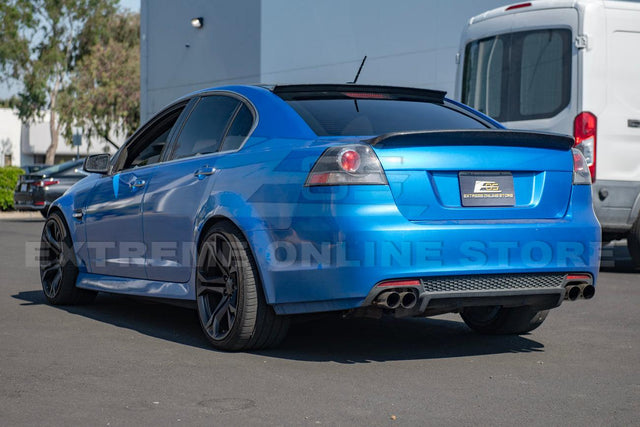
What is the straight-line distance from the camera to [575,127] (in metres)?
10.2

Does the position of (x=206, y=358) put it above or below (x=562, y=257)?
below

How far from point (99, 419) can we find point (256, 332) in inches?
61.6

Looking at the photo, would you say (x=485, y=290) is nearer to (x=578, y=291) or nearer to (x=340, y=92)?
(x=578, y=291)

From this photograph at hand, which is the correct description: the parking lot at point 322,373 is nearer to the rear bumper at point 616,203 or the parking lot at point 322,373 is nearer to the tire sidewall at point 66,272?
the tire sidewall at point 66,272

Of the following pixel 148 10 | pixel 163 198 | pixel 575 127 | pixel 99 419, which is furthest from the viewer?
pixel 148 10

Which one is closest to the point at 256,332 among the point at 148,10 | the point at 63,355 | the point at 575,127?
the point at 63,355

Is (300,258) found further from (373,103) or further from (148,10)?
(148,10)

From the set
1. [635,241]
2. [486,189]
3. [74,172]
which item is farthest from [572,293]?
[74,172]

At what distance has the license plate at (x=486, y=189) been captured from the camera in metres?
5.34

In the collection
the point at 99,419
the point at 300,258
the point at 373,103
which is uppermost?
the point at 373,103

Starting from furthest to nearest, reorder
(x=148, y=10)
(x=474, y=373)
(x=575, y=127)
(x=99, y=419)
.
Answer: (x=148, y=10) → (x=575, y=127) → (x=474, y=373) → (x=99, y=419)

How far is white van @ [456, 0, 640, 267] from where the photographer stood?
10219mm

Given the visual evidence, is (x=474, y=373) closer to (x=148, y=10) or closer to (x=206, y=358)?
(x=206, y=358)

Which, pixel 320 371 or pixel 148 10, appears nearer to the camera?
pixel 320 371
